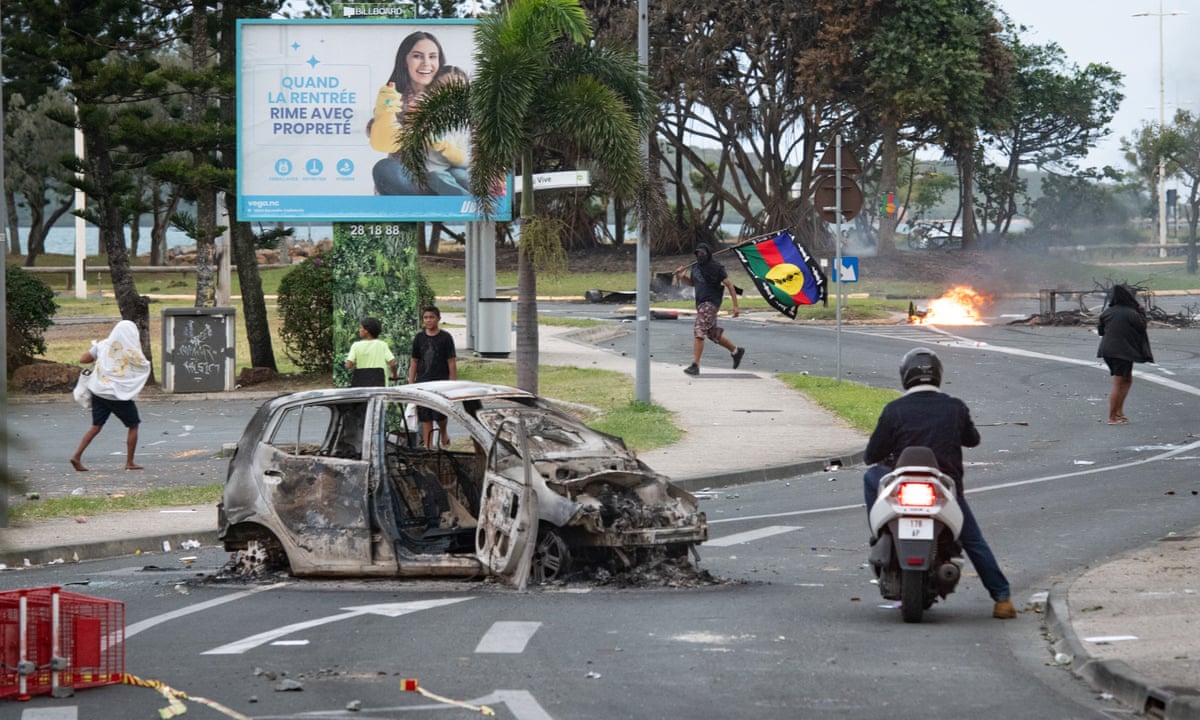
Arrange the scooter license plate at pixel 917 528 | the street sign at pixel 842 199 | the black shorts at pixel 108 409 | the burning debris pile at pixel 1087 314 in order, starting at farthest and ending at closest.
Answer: the burning debris pile at pixel 1087 314, the street sign at pixel 842 199, the black shorts at pixel 108 409, the scooter license plate at pixel 917 528

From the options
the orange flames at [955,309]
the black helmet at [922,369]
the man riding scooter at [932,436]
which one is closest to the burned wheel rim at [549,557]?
the man riding scooter at [932,436]

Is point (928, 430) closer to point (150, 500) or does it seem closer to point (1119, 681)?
point (1119, 681)

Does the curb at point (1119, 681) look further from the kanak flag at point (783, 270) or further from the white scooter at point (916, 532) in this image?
the kanak flag at point (783, 270)

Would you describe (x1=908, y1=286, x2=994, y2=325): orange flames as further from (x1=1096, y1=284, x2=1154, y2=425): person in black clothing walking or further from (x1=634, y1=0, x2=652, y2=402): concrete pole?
(x1=1096, y1=284, x2=1154, y2=425): person in black clothing walking

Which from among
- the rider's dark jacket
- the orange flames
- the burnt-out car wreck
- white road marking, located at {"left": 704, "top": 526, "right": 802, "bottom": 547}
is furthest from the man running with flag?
the rider's dark jacket

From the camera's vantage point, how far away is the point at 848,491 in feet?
52.4

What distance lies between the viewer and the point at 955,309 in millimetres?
42125

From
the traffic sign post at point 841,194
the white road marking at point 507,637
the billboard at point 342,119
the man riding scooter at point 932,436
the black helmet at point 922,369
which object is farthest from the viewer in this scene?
the traffic sign post at point 841,194

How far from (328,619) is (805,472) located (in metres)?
9.11

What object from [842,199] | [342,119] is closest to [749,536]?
[842,199]

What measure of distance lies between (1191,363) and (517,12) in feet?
50.7

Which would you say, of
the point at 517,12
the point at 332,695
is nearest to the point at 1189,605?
the point at 332,695

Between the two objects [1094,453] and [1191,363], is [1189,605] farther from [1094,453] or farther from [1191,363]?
[1191,363]

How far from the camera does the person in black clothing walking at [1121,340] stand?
20.3m
